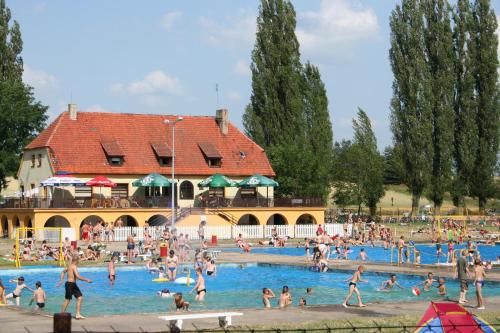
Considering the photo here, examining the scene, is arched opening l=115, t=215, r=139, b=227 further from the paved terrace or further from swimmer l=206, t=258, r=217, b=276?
the paved terrace

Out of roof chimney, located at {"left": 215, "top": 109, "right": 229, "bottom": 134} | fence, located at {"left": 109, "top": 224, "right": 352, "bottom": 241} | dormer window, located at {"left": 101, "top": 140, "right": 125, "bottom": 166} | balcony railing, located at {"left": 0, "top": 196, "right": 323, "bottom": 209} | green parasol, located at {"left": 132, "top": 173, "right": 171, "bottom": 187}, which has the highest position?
roof chimney, located at {"left": 215, "top": 109, "right": 229, "bottom": 134}

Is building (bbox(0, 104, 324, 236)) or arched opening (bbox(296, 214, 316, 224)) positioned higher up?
building (bbox(0, 104, 324, 236))

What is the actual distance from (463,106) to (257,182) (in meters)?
22.0

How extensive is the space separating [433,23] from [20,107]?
34.1 meters

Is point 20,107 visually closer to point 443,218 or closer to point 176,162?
point 176,162

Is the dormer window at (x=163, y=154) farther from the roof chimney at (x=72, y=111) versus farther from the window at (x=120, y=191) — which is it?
the roof chimney at (x=72, y=111)

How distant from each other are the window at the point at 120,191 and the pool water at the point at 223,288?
2211cm

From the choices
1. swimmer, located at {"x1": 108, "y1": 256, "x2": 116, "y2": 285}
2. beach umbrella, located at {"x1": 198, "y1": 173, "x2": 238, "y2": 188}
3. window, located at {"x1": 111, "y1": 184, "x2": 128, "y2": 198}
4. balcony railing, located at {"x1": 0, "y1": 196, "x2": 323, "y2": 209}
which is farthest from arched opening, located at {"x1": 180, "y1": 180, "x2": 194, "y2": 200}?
swimmer, located at {"x1": 108, "y1": 256, "x2": 116, "y2": 285}

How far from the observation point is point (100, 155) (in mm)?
60438

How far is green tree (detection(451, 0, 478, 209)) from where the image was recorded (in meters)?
73.2

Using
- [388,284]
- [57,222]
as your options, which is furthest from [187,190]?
[388,284]

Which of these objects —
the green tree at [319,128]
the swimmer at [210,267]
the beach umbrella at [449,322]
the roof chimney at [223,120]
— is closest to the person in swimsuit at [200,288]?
the swimmer at [210,267]

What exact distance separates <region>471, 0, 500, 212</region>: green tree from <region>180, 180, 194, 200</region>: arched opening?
25.5 meters

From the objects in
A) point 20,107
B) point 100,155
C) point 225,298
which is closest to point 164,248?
point 225,298
